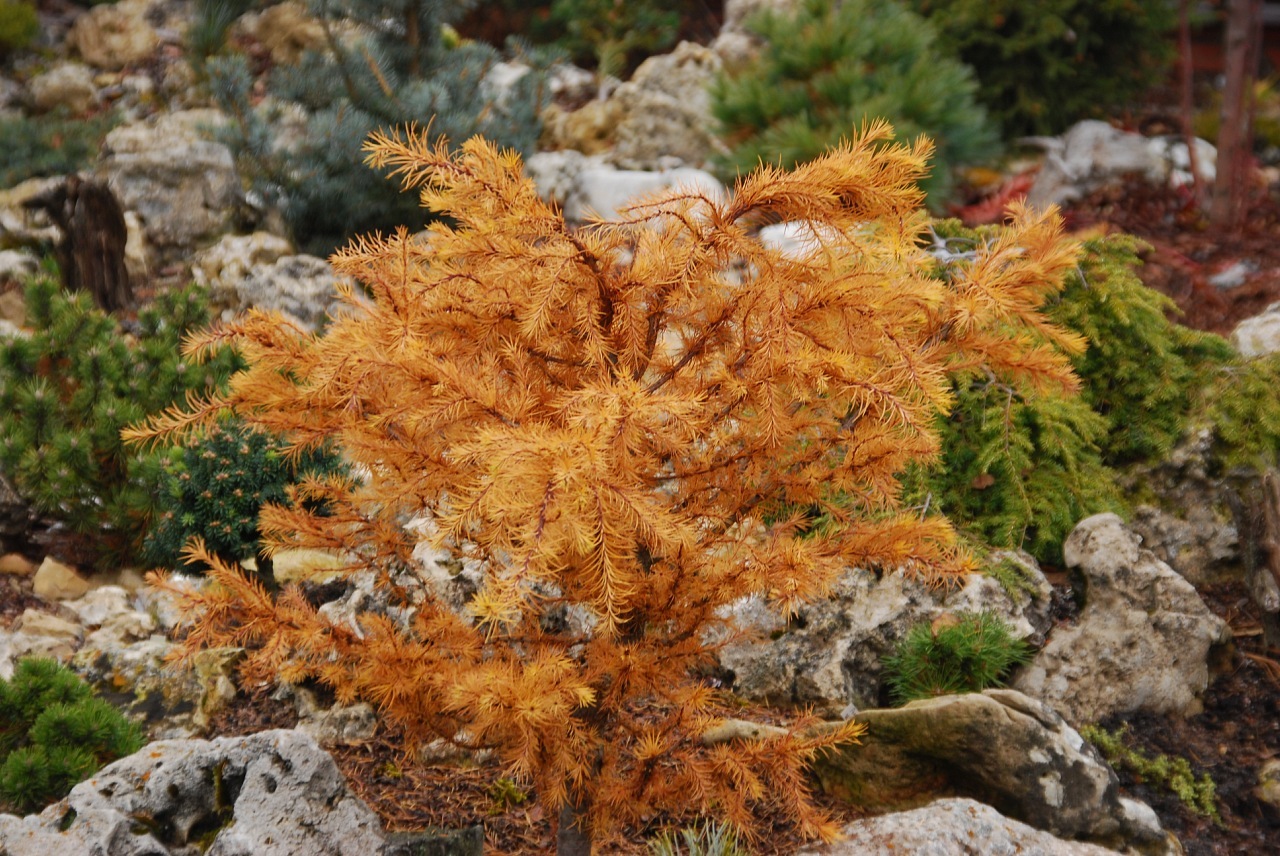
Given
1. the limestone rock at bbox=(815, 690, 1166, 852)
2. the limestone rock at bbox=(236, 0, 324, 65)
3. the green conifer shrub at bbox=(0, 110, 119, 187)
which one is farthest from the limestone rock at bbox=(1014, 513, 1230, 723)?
the limestone rock at bbox=(236, 0, 324, 65)

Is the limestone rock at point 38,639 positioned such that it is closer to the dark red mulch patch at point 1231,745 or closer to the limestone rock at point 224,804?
the limestone rock at point 224,804

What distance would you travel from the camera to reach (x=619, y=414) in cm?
215

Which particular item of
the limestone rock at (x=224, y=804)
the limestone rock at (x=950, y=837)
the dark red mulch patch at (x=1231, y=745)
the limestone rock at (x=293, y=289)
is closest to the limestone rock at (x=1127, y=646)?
the dark red mulch patch at (x=1231, y=745)

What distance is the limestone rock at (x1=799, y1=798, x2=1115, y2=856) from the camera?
3203 mm

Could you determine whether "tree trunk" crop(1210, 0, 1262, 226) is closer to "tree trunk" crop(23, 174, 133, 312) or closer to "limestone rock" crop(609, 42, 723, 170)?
"limestone rock" crop(609, 42, 723, 170)

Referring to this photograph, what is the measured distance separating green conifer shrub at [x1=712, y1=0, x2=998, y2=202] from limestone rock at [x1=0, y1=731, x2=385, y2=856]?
5.55 meters

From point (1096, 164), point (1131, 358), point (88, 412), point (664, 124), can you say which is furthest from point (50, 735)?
point (1096, 164)

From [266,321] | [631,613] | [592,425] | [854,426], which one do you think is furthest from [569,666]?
[266,321]

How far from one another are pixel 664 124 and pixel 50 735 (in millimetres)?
7104

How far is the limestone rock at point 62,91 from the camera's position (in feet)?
34.9

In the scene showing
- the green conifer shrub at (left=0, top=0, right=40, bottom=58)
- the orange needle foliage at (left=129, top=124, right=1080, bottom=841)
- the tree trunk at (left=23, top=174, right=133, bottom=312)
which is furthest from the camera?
the green conifer shrub at (left=0, top=0, right=40, bottom=58)

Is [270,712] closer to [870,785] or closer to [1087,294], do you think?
[870,785]

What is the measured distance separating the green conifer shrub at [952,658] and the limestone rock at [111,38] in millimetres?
11262

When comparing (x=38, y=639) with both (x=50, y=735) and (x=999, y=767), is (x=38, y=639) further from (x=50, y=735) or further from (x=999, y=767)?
(x=999, y=767)
